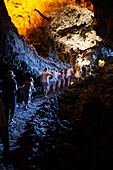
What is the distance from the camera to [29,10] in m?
15.0

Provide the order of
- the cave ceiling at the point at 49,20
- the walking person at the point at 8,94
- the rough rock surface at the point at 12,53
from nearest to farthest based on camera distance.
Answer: the walking person at the point at 8,94 → the rough rock surface at the point at 12,53 → the cave ceiling at the point at 49,20

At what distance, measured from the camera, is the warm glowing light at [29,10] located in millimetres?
14250

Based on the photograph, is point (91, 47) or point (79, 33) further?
point (91, 47)

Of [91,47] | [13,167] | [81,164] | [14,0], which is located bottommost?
[13,167]

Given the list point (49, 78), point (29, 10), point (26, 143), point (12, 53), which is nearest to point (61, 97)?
point (49, 78)

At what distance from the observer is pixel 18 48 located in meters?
7.32

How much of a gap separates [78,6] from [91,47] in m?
8.66

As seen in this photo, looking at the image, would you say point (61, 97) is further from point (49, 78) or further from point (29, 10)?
point (29, 10)

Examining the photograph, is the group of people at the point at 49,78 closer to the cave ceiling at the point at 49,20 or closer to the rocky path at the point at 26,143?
the rocky path at the point at 26,143

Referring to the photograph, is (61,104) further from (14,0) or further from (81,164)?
(14,0)

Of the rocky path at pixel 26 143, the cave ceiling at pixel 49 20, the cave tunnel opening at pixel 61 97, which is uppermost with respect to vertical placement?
the cave ceiling at pixel 49 20

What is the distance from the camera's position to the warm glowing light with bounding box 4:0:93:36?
14250 mm

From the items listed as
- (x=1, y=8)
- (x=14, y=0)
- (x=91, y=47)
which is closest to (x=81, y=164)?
(x=1, y=8)

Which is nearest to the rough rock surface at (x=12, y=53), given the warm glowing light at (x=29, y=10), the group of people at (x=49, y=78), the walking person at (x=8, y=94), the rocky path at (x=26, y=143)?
the group of people at (x=49, y=78)
